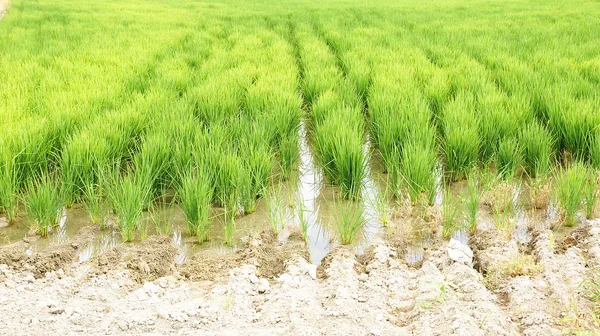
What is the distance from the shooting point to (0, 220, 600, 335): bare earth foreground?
5.44 feet

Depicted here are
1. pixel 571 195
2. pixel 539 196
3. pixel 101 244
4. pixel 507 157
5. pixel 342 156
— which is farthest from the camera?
pixel 507 157

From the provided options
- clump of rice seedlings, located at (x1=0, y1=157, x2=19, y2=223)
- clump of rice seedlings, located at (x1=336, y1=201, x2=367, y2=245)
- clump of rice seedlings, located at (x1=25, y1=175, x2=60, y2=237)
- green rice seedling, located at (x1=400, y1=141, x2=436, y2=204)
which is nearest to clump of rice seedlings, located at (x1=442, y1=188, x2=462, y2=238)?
green rice seedling, located at (x1=400, y1=141, x2=436, y2=204)

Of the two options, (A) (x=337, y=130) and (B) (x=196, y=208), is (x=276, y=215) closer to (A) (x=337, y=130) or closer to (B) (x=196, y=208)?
(B) (x=196, y=208)

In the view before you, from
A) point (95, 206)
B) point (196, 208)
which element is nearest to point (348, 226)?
point (196, 208)

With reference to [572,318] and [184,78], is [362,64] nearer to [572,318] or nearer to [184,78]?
[184,78]

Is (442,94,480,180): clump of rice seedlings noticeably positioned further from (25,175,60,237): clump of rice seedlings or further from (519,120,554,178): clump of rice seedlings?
(25,175,60,237): clump of rice seedlings

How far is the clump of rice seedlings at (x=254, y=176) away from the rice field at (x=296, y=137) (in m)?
0.01

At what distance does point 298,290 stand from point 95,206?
1106mm

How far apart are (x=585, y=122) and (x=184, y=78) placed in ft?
Answer: 10.3

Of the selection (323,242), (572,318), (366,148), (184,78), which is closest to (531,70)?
(366,148)

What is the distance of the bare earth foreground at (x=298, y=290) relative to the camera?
1657 millimetres

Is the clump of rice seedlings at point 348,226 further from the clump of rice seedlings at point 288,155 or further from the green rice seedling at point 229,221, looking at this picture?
the clump of rice seedlings at point 288,155

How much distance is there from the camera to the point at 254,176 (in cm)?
262

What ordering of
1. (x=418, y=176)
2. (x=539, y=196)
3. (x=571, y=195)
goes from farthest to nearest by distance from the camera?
(x=418, y=176) < (x=539, y=196) < (x=571, y=195)
